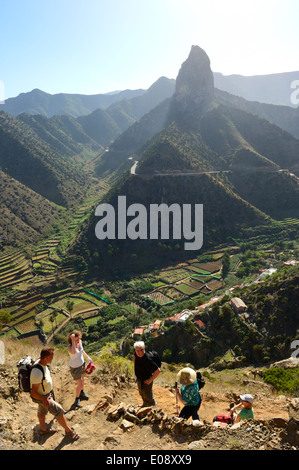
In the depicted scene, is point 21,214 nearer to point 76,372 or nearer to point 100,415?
point 76,372

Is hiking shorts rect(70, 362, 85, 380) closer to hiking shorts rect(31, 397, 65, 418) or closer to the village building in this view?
hiking shorts rect(31, 397, 65, 418)

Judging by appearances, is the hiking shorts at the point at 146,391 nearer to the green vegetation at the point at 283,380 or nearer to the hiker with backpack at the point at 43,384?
the hiker with backpack at the point at 43,384

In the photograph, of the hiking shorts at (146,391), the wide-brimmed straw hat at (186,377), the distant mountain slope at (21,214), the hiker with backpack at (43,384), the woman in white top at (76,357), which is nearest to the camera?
the hiker with backpack at (43,384)

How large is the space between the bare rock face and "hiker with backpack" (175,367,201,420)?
136 meters

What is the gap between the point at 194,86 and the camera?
13450 cm

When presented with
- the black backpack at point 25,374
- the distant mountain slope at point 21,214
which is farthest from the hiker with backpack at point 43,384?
the distant mountain slope at point 21,214

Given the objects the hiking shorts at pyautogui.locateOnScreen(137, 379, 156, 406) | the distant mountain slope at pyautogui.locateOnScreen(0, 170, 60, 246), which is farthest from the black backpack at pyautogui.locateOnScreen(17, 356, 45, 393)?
the distant mountain slope at pyautogui.locateOnScreen(0, 170, 60, 246)

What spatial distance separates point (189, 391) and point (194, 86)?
153m

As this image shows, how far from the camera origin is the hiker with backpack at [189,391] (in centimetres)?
652

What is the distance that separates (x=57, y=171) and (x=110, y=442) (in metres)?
137

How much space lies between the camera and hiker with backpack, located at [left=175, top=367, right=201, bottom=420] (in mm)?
Answer: 6523

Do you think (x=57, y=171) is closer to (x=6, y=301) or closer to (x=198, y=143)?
(x=198, y=143)

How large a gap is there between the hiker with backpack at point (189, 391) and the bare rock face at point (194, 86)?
135730 mm
